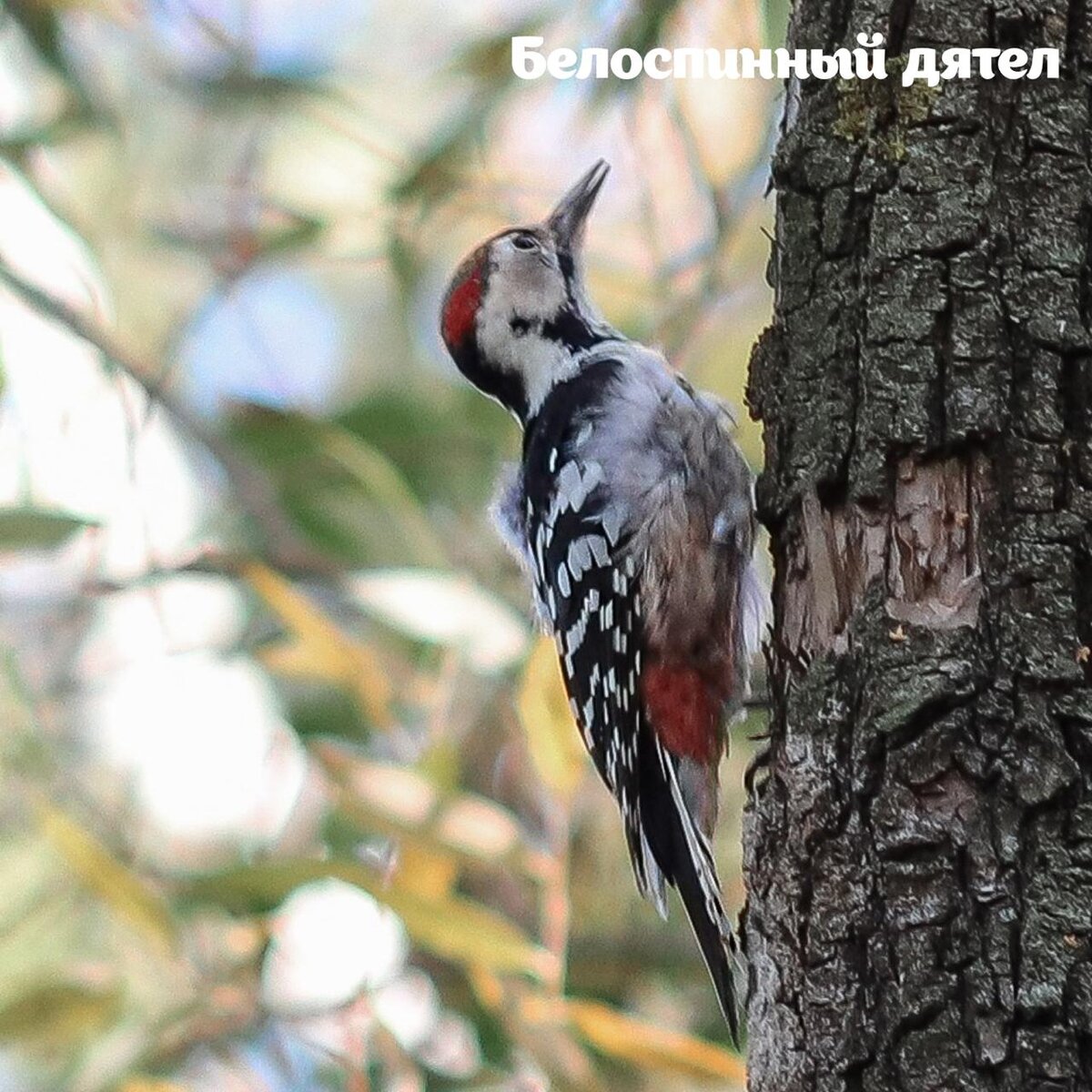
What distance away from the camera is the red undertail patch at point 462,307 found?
3215mm

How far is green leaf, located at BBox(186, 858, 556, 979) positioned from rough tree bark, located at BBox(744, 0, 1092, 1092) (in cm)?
102

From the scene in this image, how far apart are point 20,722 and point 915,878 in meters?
2.00

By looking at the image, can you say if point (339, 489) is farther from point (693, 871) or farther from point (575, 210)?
point (693, 871)

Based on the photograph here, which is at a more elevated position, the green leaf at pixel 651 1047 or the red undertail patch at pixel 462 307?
the red undertail patch at pixel 462 307

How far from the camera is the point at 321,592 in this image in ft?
13.7

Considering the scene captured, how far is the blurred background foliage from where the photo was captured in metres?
2.95

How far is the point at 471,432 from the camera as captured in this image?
12.6 feet

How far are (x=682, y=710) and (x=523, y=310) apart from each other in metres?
0.88

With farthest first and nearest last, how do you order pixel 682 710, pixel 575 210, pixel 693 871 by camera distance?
pixel 575 210
pixel 682 710
pixel 693 871

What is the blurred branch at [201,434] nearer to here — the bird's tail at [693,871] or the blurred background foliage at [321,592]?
the blurred background foliage at [321,592]

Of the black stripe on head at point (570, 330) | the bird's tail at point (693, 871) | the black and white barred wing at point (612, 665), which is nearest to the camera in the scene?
the bird's tail at point (693, 871)

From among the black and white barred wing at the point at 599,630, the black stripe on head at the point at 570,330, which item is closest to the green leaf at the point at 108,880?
the black and white barred wing at the point at 599,630

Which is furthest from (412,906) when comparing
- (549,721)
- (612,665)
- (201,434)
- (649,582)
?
(201,434)

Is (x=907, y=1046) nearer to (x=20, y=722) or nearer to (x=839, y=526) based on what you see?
(x=839, y=526)
